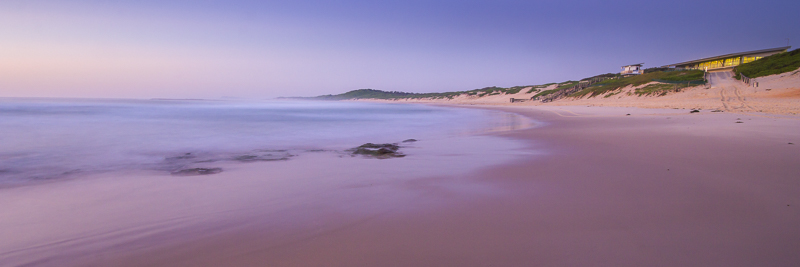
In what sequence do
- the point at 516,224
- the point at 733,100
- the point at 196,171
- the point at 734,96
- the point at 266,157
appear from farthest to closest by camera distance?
1. the point at 734,96
2. the point at 733,100
3. the point at 266,157
4. the point at 196,171
5. the point at 516,224

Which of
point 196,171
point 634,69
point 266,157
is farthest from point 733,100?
point 634,69

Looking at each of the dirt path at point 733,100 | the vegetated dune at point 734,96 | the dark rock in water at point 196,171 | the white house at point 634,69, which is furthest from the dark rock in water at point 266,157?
the white house at point 634,69

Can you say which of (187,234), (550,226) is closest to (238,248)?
(187,234)

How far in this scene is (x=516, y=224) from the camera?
8.63ft

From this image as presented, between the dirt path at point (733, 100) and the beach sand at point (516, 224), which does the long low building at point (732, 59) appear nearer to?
the dirt path at point (733, 100)

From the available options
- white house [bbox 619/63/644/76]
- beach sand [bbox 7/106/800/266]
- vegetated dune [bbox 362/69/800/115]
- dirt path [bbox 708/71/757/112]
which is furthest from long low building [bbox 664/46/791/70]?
beach sand [bbox 7/106/800/266]

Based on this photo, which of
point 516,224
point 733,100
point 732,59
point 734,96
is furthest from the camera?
point 732,59

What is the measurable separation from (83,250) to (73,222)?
0.88m

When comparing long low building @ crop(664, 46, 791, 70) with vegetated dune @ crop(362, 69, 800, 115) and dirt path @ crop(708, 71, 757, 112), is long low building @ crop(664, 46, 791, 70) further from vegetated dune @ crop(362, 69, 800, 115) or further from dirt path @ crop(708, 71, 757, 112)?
dirt path @ crop(708, 71, 757, 112)

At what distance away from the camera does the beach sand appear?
2127 mm

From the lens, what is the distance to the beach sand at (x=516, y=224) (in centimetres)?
213

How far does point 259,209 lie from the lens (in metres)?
3.24

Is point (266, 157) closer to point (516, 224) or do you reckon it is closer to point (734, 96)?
point (516, 224)

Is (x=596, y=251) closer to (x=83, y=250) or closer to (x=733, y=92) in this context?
(x=83, y=250)
